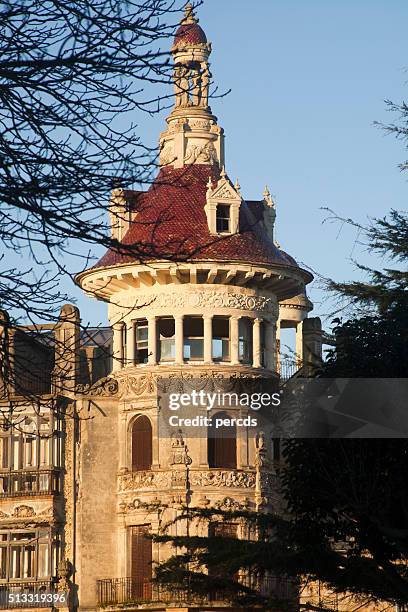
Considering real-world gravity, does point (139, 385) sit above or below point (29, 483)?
above

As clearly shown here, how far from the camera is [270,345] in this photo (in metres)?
63.7

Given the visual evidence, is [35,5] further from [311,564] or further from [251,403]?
[251,403]

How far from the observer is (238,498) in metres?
60.6

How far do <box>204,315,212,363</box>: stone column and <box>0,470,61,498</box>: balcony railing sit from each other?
6.41 metres

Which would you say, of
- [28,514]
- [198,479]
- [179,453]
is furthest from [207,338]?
[28,514]

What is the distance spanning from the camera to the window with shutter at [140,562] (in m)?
60.0

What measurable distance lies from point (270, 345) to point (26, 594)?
1197cm

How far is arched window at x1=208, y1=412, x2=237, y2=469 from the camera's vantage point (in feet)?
201

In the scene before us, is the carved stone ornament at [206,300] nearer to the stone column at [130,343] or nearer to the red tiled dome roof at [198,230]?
the stone column at [130,343]

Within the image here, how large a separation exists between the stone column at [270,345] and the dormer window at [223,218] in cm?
358

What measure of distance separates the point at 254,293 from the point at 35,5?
42688 millimetres

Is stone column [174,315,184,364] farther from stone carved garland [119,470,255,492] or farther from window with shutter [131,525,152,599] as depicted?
window with shutter [131,525,152,599]

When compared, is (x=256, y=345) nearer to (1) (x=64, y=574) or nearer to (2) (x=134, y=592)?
(2) (x=134, y=592)

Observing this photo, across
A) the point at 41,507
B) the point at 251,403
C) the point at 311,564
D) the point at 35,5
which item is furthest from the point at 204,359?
the point at 35,5
